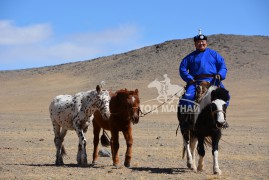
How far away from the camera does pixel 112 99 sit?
11914 mm

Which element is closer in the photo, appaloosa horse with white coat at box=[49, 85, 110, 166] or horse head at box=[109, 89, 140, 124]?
horse head at box=[109, 89, 140, 124]

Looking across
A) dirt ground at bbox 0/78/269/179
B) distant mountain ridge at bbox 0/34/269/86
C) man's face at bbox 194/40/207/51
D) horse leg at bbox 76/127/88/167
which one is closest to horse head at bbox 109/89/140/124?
horse leg at bbox 76/127/88/167

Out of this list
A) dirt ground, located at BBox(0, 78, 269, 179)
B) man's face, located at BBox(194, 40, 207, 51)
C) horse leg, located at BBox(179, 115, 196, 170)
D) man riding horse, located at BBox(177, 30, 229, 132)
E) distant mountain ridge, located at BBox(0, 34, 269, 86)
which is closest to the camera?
dirt ground, located at BBox(0, 78, 269, 179)

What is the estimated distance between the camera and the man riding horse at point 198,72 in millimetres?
10789

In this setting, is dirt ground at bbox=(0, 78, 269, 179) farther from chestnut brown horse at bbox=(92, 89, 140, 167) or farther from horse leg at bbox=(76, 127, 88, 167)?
chestnut brown horse at bbox=(92, 89, 140, 167)

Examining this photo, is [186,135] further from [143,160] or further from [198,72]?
[143,160]

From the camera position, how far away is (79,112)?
38.7 ft

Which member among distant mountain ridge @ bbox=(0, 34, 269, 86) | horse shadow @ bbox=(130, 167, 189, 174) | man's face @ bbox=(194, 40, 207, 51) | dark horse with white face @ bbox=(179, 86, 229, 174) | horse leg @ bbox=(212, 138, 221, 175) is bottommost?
horse shadow @ bbox=(130, 167, 189, 174)

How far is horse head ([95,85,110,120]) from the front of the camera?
11312 millimetres

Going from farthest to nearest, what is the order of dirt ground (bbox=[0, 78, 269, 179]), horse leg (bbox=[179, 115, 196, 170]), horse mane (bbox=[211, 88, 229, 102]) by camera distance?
horse leg (bbox=[179, 115, 196, 170]), dirt ground (bbox=[0, 78, 269, 179]), horse mane (bbox=[211, 88, 229, 102])

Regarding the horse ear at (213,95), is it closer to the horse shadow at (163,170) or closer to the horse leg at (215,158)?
the horse leg at (215,158)

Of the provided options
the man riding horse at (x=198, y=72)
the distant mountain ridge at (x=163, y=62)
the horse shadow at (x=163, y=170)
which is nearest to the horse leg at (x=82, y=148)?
the horse shadow at (x=163, y=170)

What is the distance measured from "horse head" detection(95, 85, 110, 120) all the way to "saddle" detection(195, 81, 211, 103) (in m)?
1.89

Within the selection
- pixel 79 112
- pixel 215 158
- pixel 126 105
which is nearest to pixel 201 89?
pixel 215 158
